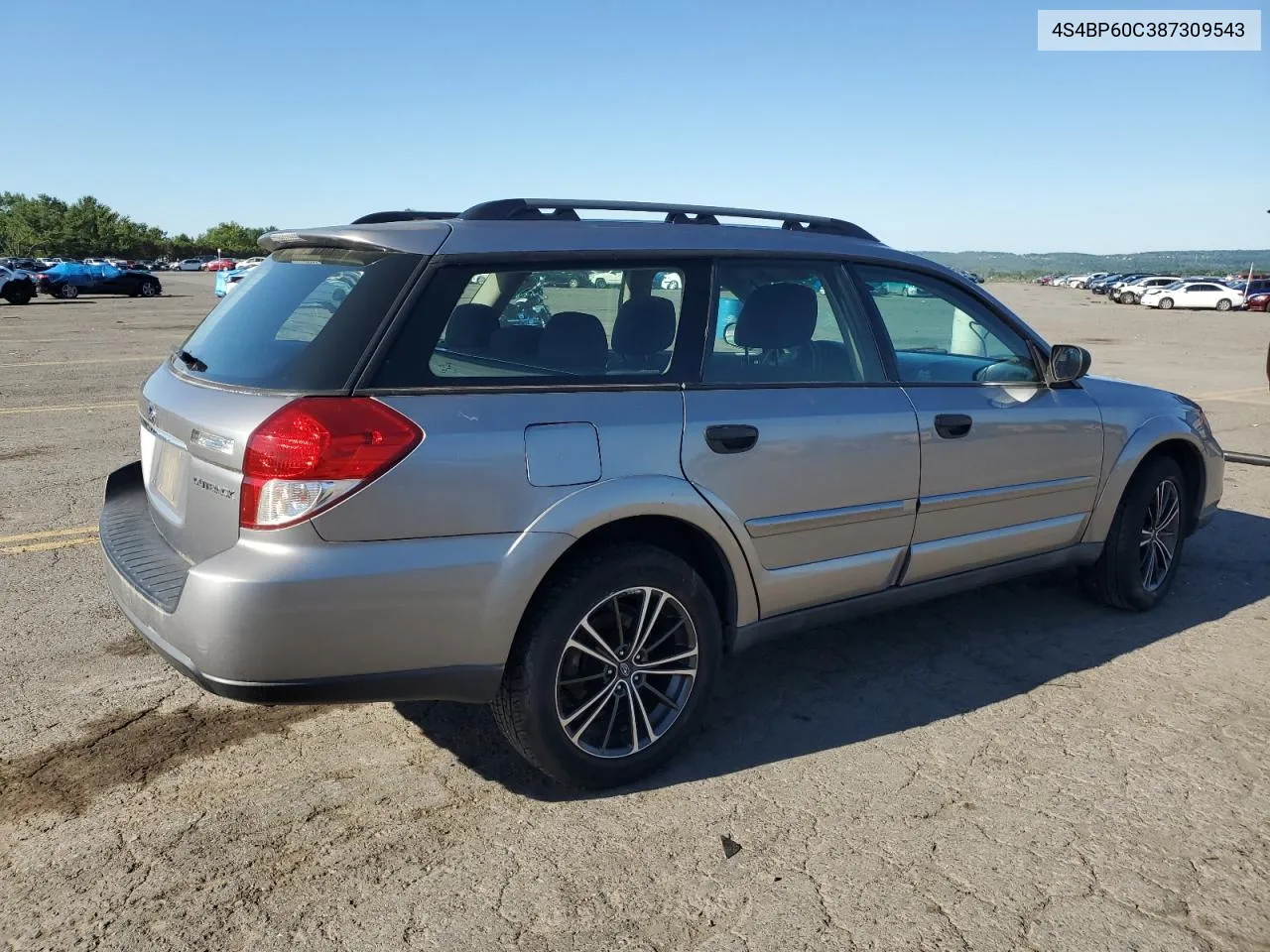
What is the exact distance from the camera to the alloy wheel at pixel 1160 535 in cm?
509

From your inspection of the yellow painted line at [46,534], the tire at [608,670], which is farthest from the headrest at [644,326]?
the yellow painted line at [46,534]

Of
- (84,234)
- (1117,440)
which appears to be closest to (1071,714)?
(1117,440)

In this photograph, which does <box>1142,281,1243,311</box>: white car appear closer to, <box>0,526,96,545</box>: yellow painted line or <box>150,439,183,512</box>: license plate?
<box>0,526,96,545</box>: yellow painted line

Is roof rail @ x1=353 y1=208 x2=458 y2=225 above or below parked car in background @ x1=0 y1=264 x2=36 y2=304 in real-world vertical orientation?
below

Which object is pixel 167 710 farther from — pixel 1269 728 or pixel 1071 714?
pixel 1269 728

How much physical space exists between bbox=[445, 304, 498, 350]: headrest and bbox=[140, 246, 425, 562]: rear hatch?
17cm

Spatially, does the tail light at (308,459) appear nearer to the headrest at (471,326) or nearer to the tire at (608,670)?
the headrest at (471,326)

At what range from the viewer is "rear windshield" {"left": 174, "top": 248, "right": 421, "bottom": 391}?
298 cm

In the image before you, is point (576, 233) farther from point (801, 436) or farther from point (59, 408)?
point (59, 408)

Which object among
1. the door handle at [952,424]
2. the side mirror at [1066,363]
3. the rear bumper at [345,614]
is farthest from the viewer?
the side mirror at [1066,363]

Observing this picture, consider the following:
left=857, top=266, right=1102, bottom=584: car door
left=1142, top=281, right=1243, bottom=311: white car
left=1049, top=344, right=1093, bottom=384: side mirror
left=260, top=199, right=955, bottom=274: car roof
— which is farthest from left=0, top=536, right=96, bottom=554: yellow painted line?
left=1142, top=281, right=1243, bottom=311: white car

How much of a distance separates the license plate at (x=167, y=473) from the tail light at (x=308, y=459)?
1.56ft

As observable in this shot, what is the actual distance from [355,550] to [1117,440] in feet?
11.6

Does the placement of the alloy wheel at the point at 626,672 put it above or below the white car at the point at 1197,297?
below
